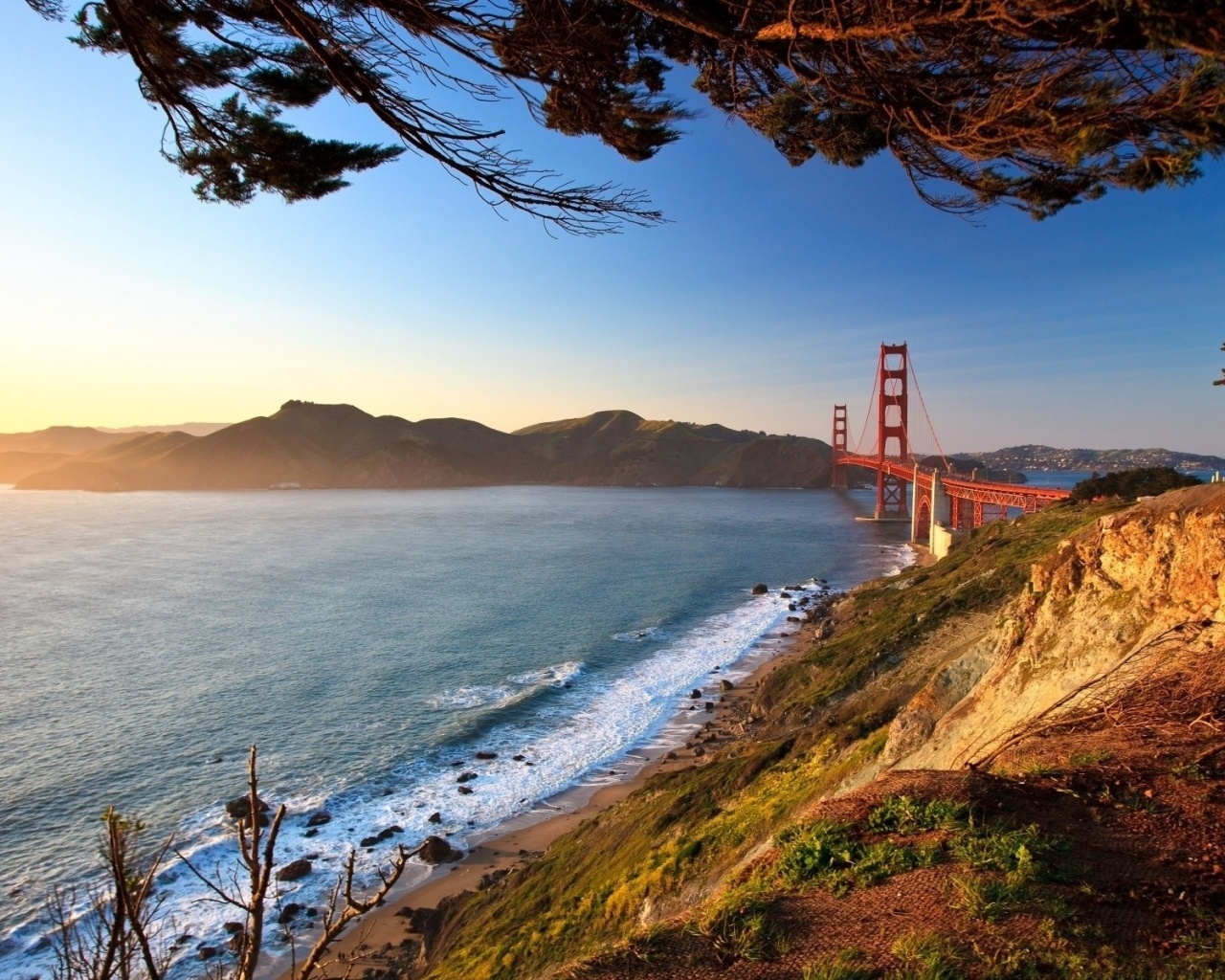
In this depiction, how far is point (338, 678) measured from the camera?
2100cm

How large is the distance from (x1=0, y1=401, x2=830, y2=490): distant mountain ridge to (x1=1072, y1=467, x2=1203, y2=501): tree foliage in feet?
331

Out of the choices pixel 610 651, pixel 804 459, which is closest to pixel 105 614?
pixel 610 651

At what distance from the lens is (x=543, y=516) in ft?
242

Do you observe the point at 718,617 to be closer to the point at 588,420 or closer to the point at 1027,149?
the point at 1027,149

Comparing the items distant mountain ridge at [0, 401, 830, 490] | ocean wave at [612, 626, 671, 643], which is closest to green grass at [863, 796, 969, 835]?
ocean wave at [612, 626, 671, 643]

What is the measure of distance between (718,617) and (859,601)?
6.50 meters

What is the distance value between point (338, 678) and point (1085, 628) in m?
19.3

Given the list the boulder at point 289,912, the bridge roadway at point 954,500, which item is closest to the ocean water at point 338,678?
the boulder at point 289,912

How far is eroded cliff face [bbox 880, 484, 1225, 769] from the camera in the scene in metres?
6.30

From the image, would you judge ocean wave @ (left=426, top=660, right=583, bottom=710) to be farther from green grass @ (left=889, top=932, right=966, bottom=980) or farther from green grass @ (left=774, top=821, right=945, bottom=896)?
green grass @ (left=889, top=932, right=966, bottom=980)

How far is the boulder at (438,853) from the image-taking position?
12.0 metres

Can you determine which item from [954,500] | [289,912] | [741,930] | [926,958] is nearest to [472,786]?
[289,912]

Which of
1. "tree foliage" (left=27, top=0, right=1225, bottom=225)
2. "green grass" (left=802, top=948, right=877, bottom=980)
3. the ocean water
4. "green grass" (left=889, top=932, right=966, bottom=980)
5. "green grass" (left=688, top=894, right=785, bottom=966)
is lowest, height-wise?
the ocean water

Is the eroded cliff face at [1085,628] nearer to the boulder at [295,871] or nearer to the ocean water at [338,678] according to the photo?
the ocean water at [338,678]
